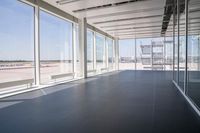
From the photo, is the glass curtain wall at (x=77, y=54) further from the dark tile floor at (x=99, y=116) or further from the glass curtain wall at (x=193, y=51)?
the glass curtain wall at (x=193, y=51)

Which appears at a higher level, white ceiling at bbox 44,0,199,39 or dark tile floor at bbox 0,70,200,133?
white ceiling at bbox 44,0,199,39

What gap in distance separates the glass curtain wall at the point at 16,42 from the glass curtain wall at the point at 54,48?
771 mm

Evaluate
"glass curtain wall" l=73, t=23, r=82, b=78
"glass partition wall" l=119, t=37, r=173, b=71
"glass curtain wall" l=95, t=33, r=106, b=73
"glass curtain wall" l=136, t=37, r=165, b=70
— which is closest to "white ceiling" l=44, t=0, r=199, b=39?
"glass curtain wall" l=73, t=23, r=82, b=78

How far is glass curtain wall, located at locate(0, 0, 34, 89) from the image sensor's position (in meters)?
6.48

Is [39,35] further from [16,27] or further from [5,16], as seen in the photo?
[5,16]

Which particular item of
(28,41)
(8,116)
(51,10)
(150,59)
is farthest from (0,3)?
(150,59)

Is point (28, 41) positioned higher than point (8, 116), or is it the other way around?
point (28, 41)

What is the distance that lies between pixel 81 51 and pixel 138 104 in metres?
7.32

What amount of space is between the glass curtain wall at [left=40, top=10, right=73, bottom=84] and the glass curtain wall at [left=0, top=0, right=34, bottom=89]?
2.53 feet

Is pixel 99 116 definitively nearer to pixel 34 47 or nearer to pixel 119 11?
pixel 34 47

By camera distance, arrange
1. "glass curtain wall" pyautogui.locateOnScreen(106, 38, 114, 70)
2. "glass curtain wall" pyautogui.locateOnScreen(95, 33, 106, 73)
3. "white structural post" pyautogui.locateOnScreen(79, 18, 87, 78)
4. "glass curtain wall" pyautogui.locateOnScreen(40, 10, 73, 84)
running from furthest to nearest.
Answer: "glass curtain wall" pyautogui.locateOnScreen(106, 38, 114, 70), "glass curtain wall" pyautogui.locateOnScreen(95, 33, 106, 73), "white structural post" pyautogui.locateOnScreen(79, 18, 87, 78), "glass curtain wall" pyautogui.locateOnScreen(40, 10, 73, 84)

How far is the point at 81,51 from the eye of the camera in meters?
11.4

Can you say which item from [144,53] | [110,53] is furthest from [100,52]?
[144,53]

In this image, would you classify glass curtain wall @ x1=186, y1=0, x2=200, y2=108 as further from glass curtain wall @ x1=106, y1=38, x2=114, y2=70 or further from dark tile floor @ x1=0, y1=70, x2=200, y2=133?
glass curtain wall @ x1=106, y1=38, x2=114, y2=70
